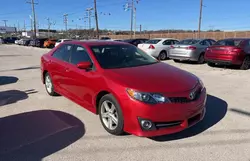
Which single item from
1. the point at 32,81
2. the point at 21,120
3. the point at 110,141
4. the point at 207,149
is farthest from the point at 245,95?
the point at 32,81

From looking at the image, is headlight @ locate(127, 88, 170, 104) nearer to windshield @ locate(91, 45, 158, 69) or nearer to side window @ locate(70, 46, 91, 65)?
windshield @ locate(91, 45, 158, 69)

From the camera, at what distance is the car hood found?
3.27m

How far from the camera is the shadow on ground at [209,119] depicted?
3568mm

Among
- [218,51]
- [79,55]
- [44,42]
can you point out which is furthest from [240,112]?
[44,42]

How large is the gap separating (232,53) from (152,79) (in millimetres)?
7435

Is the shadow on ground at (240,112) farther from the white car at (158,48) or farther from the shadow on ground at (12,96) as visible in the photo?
the white car at (158,48)

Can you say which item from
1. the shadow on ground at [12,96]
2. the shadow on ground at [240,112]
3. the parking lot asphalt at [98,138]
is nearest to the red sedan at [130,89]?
the parking lot asphalt at [98,138]

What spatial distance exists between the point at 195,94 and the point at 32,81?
20.3 feet

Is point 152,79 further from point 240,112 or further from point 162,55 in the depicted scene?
point 162,55

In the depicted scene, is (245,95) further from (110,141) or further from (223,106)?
(110,141)

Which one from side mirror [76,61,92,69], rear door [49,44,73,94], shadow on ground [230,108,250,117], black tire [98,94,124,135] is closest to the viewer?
black tire [98,94,124,135]

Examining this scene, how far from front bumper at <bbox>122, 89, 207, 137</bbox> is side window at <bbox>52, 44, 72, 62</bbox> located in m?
2.35

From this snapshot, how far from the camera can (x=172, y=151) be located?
315 centimetres

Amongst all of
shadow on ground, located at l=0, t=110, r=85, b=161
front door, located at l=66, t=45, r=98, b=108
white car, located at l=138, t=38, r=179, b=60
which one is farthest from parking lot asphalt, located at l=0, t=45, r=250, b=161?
white car, located at l=138, t=38, r=179, b=60
